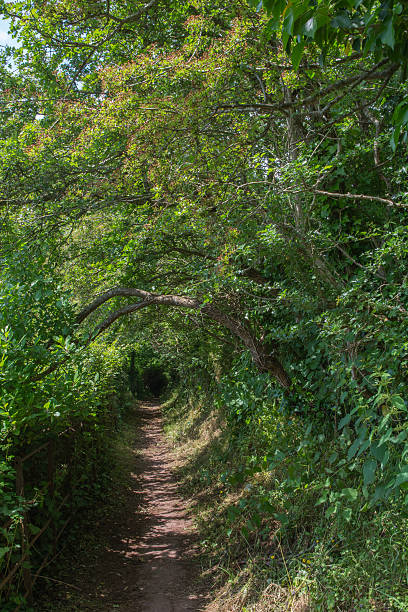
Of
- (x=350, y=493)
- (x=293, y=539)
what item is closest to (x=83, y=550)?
(x=293, y=539)

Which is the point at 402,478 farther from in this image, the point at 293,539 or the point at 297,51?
the point at 293,539

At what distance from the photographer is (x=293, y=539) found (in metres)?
5.13

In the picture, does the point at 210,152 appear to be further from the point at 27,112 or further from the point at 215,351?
the point at 215,351

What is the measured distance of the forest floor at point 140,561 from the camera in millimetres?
5426

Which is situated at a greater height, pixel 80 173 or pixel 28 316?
pixel 80 173

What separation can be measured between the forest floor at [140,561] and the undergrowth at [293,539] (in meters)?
0.37

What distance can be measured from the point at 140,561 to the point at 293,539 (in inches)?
107

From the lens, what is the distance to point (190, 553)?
6.89m

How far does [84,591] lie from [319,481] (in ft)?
10.5

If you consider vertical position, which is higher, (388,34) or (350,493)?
(388,34)

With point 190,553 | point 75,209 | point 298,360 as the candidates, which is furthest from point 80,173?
point 190,553

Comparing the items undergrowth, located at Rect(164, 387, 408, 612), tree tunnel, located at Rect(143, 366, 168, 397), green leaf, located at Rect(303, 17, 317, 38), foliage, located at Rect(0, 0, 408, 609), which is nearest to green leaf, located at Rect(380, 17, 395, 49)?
green leaf, located at Rect(303, 17, 317, 38)

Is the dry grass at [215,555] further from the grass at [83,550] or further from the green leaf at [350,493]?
the grass at [83,550]

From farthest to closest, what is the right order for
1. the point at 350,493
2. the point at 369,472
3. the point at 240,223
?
the point at 240,223
the point at 350,493
the point at 369,472
